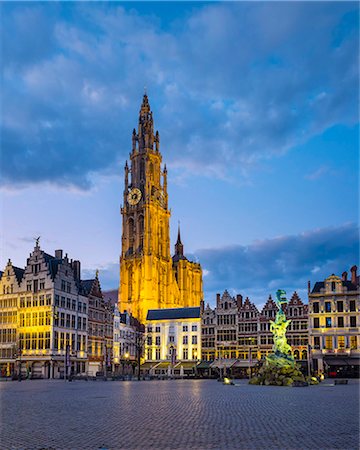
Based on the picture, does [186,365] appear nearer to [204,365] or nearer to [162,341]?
[204,365]

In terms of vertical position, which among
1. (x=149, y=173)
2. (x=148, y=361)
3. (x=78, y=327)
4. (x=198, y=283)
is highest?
(x=149, y=173)

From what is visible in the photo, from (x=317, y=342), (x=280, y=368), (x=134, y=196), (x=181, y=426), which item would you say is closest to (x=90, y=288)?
(x=317, y=342)

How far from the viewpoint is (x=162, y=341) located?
95.1 metres

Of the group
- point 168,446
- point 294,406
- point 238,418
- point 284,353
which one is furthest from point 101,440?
point 284,353

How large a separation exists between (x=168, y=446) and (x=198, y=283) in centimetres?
13926

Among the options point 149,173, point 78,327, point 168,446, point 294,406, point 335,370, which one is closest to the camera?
point 168,446

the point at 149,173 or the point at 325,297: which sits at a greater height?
the point at 149,173

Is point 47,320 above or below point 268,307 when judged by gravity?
below

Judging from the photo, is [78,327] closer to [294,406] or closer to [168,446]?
[294,406]

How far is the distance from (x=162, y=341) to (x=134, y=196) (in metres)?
51.5

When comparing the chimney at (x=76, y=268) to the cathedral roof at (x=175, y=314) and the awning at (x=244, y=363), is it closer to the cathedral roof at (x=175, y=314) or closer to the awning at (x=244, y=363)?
the cathedral roof at (x=175, y=314)

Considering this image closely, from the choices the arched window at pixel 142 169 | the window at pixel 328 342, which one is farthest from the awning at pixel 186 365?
the arched window at pixel 142 169

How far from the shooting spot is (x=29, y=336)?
238 ft

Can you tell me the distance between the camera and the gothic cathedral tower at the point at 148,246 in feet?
412
